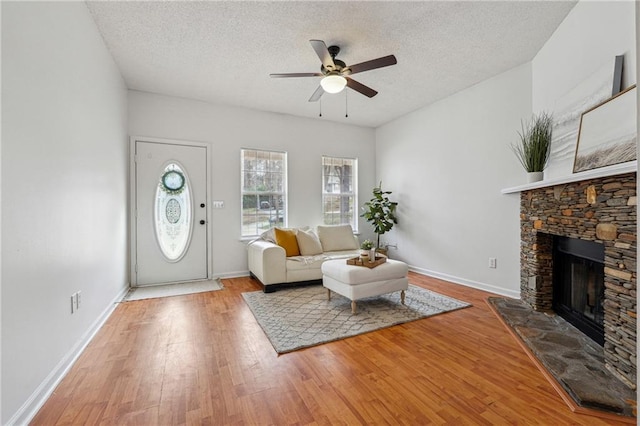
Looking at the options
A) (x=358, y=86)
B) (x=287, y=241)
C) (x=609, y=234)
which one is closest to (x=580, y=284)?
(x=609, y=234)

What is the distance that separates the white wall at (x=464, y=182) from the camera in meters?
3.41

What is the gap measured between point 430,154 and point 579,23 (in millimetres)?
2307

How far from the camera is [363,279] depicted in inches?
113

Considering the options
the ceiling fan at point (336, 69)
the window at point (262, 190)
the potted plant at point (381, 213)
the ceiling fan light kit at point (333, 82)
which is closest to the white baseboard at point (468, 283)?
the potted plant at point (381, 213)

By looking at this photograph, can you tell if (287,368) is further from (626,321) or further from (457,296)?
(457,296)

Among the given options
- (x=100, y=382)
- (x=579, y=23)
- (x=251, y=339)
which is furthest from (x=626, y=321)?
(x=100, y=382)

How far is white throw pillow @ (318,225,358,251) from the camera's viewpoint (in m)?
4.68

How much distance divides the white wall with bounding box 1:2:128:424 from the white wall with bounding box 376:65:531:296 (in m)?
4.31

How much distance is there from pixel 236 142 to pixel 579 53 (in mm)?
4230

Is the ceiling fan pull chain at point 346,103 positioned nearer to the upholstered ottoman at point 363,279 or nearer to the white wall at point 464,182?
the white wall at point 464,182

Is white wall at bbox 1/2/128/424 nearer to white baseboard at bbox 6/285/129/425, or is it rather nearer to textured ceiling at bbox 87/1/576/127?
white baseboard at bbox 6/285/129/425

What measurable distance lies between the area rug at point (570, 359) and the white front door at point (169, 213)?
406 centimetres

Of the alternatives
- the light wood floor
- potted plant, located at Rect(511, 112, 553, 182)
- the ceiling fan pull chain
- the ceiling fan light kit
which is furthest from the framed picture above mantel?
the ceiling fan pull chain

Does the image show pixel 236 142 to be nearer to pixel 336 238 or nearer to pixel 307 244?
pixel 307 244
